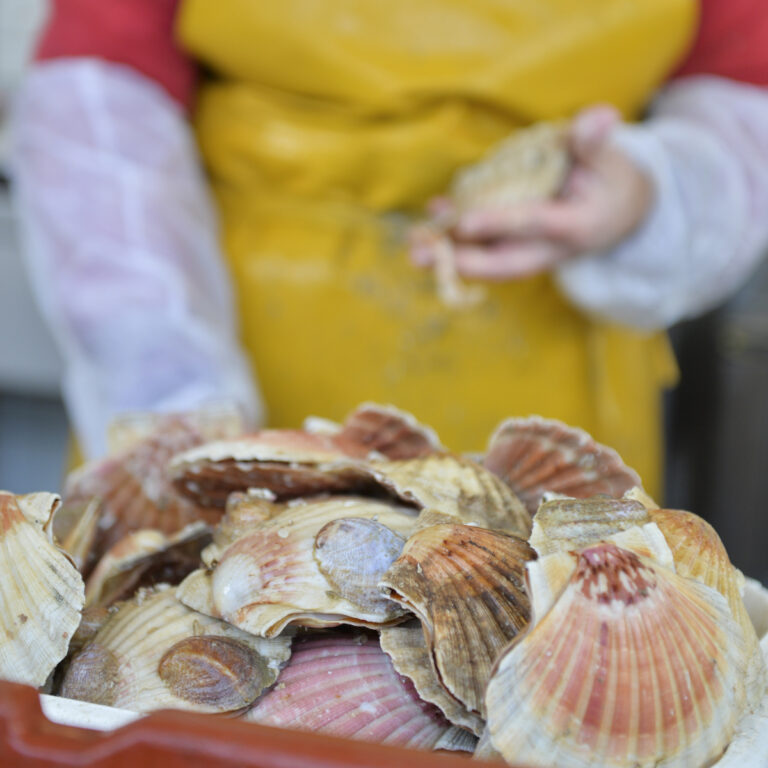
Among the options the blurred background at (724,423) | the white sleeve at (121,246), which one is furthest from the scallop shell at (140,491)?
the blurred background at (724,423)

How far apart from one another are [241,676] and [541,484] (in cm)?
15

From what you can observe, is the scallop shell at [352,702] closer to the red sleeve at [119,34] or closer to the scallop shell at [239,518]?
the scallop shell at [239,518]

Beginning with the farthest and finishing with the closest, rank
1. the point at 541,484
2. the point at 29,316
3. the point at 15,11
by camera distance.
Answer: the point at 15,11
the point at 29,316
the point at 541,484

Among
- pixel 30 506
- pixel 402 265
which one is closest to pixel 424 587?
pixel 30 506

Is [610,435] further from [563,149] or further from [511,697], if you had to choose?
[511,697]

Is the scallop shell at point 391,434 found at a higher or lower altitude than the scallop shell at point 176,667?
higher

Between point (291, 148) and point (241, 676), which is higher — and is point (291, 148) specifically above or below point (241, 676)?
above

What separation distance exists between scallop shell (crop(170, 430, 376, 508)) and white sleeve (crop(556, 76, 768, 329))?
0.63 metres

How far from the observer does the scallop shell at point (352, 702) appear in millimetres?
275

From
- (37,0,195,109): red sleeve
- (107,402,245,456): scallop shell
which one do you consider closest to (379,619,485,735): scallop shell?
(107,402,245,456): scallop shell

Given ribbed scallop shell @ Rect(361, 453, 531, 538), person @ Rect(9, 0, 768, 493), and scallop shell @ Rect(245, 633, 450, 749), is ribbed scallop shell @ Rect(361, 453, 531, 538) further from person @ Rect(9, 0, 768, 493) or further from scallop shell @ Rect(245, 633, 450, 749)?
person @ Rect(9, 0, 768, 493)

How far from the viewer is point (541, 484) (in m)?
0.37

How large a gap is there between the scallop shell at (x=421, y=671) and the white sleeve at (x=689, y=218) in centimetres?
71

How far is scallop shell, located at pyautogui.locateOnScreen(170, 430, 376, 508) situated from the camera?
0.36m
